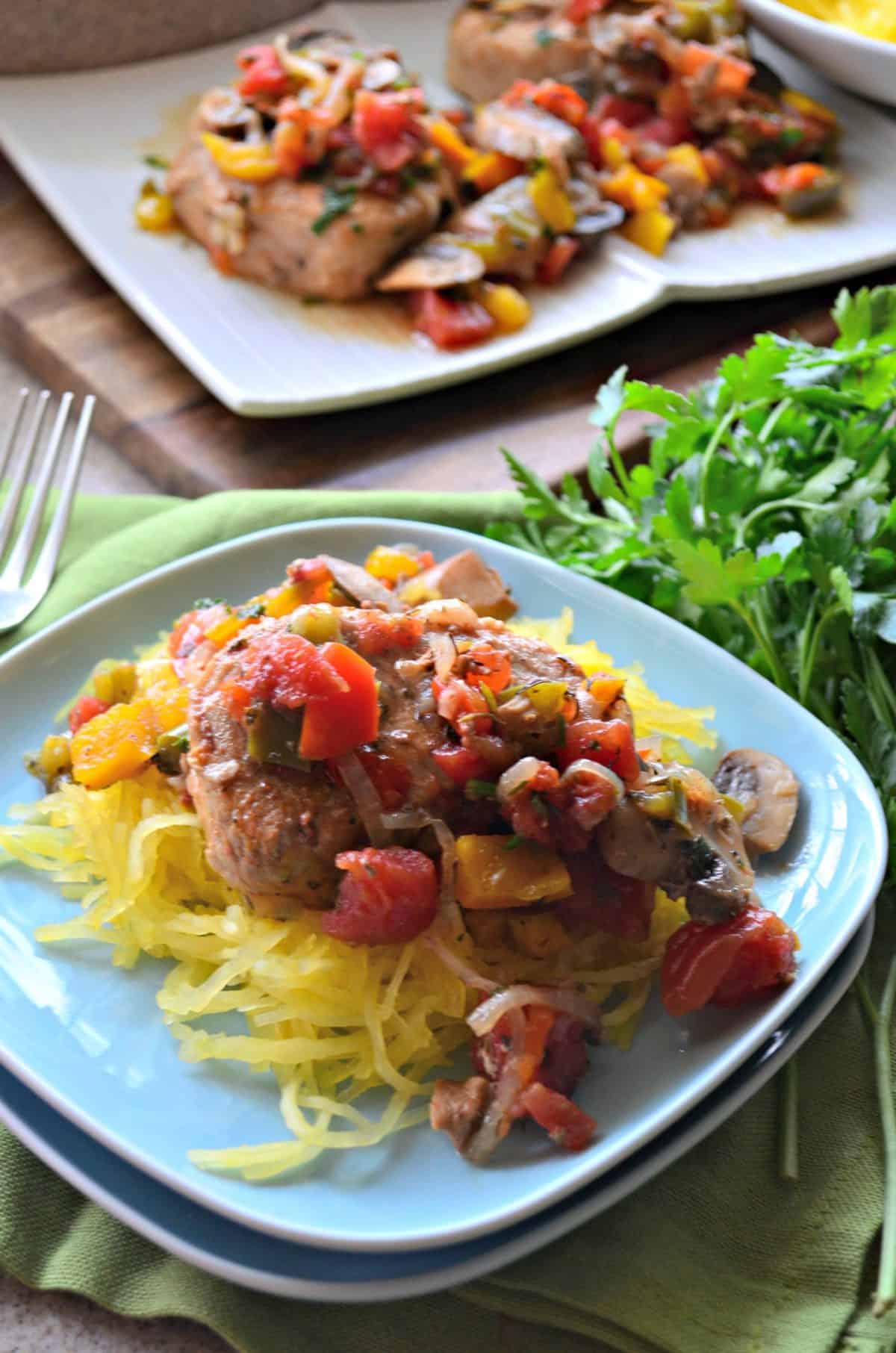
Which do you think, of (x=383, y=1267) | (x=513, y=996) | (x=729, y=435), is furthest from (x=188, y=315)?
(x=383, y=1267)

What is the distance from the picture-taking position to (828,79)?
8297 mm

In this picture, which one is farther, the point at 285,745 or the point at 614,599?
the point at 614,599

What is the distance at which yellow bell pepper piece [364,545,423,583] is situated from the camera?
4.45 m

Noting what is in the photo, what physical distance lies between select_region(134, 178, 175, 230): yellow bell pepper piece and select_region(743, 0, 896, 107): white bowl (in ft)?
11.4

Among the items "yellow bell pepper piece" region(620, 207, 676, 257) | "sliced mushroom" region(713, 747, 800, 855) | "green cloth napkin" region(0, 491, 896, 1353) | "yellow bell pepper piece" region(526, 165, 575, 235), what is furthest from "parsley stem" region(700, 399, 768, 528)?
"yellow bell pepper piece" region(620, 207, 676, 257)

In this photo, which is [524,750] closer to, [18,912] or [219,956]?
[219,956]

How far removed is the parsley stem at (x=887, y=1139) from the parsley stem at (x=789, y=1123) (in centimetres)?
21

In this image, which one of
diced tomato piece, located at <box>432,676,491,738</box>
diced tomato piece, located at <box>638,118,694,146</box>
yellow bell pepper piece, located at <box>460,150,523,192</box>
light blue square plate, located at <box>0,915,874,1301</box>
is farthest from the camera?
diced tomato piece, located at <box>638,118,694,146</box>

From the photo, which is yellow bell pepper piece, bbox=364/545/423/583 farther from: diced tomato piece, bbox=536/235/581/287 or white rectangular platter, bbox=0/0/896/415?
diced tomato piece, bbox=536/235/581/287

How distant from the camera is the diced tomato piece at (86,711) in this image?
4.15m

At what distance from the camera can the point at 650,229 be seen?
23.3 ft

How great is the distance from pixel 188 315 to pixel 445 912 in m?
3.94

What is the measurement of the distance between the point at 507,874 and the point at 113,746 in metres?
1.26

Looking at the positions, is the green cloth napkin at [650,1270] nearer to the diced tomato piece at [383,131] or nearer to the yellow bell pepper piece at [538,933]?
the yellow bell pepper piece at [538,933]
